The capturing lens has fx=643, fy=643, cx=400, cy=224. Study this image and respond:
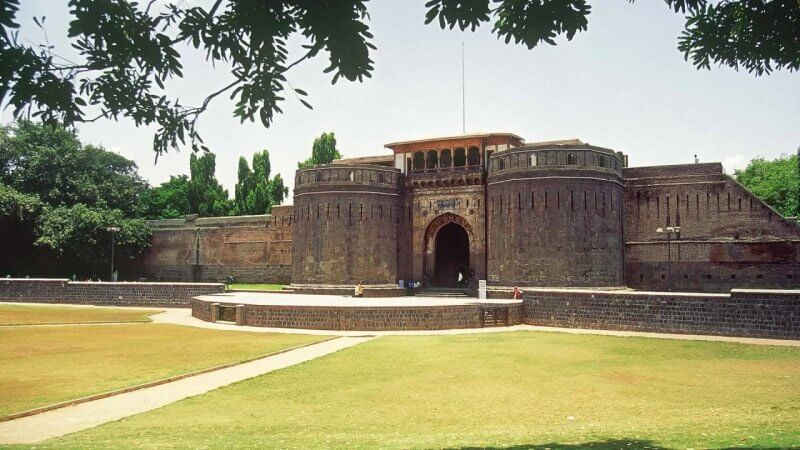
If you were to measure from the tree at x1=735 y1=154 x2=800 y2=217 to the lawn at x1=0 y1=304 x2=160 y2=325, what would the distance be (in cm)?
3745

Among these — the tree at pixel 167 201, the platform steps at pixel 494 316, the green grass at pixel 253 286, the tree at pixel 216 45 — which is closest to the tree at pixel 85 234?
the green grass at pixel 253 286

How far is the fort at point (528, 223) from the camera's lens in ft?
88.4

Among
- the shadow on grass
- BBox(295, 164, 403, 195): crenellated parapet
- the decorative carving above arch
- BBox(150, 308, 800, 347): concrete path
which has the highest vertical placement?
BBox(295, 164, 403, 195): crenellated parapet

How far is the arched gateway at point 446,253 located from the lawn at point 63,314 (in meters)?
13.4

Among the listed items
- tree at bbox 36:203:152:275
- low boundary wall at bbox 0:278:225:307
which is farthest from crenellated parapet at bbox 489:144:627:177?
tree at bbox 36:203:152:275

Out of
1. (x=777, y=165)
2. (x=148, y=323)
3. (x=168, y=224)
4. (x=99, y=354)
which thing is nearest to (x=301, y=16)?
(x=99, y=354)

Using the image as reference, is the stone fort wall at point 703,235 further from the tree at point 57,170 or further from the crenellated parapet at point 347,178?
the tree at point 57,170

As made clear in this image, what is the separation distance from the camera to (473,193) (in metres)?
31.8

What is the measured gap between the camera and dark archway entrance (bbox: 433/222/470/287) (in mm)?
34969

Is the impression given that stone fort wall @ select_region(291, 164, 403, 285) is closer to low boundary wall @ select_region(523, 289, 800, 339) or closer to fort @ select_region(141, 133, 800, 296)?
fort @ select_region(141, 133, 800, 296)

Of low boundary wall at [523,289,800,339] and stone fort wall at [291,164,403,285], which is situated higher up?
stone fort wall at [291,164,403,285]

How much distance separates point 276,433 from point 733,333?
46.2ft

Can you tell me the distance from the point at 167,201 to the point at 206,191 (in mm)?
7060

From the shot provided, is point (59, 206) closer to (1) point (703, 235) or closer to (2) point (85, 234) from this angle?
(2) point (85, 234)
